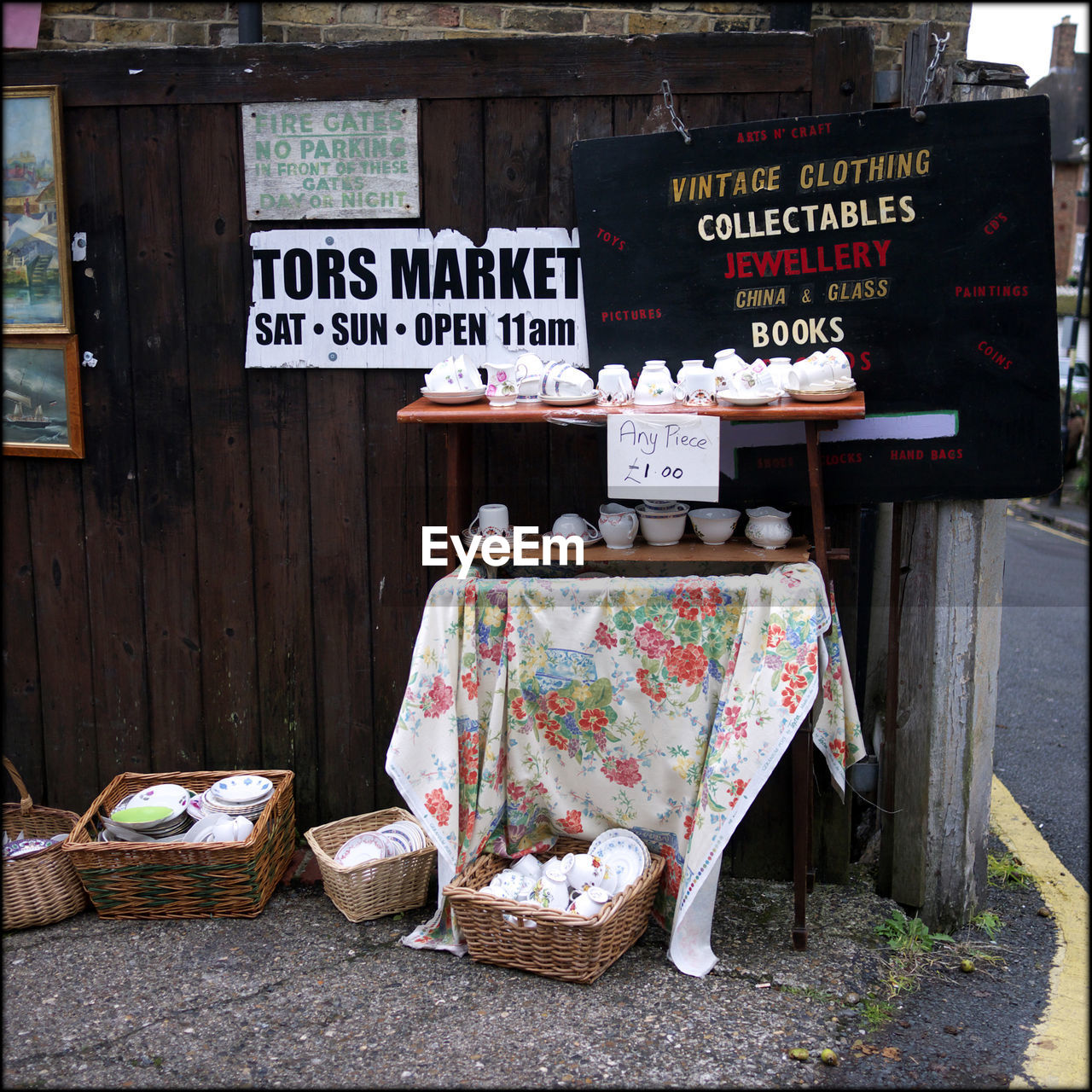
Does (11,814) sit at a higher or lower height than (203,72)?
lower

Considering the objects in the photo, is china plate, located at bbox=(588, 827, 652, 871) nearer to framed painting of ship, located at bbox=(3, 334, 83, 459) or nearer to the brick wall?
framed painting of ship, located at bbox=(3, 334, 83, 459)

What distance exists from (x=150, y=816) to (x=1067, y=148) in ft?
84.0

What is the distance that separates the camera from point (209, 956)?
3082mm

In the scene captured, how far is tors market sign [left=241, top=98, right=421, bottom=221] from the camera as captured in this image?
129 inches

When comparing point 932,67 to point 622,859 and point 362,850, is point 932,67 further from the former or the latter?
point 362,850

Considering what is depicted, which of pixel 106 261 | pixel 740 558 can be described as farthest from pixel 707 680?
pixel 106 261

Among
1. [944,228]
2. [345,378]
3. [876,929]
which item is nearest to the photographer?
[944,228]

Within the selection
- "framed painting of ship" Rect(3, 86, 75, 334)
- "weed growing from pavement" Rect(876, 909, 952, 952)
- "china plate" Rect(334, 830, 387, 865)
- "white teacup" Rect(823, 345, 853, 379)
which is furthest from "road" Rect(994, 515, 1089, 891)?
"framed painting of ship" Rect(3, 86, 75, 334)

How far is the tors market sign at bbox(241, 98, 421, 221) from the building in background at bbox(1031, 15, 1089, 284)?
74.3 feet

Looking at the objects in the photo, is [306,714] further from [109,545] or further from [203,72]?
[203,72]

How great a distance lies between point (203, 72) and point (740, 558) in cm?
222

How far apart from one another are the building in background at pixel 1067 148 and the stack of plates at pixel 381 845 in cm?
2305

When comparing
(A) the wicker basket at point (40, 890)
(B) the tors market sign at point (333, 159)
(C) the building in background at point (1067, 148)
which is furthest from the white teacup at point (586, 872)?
(C) the building in background at point (1067, 148)

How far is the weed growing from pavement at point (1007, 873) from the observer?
354 cm
